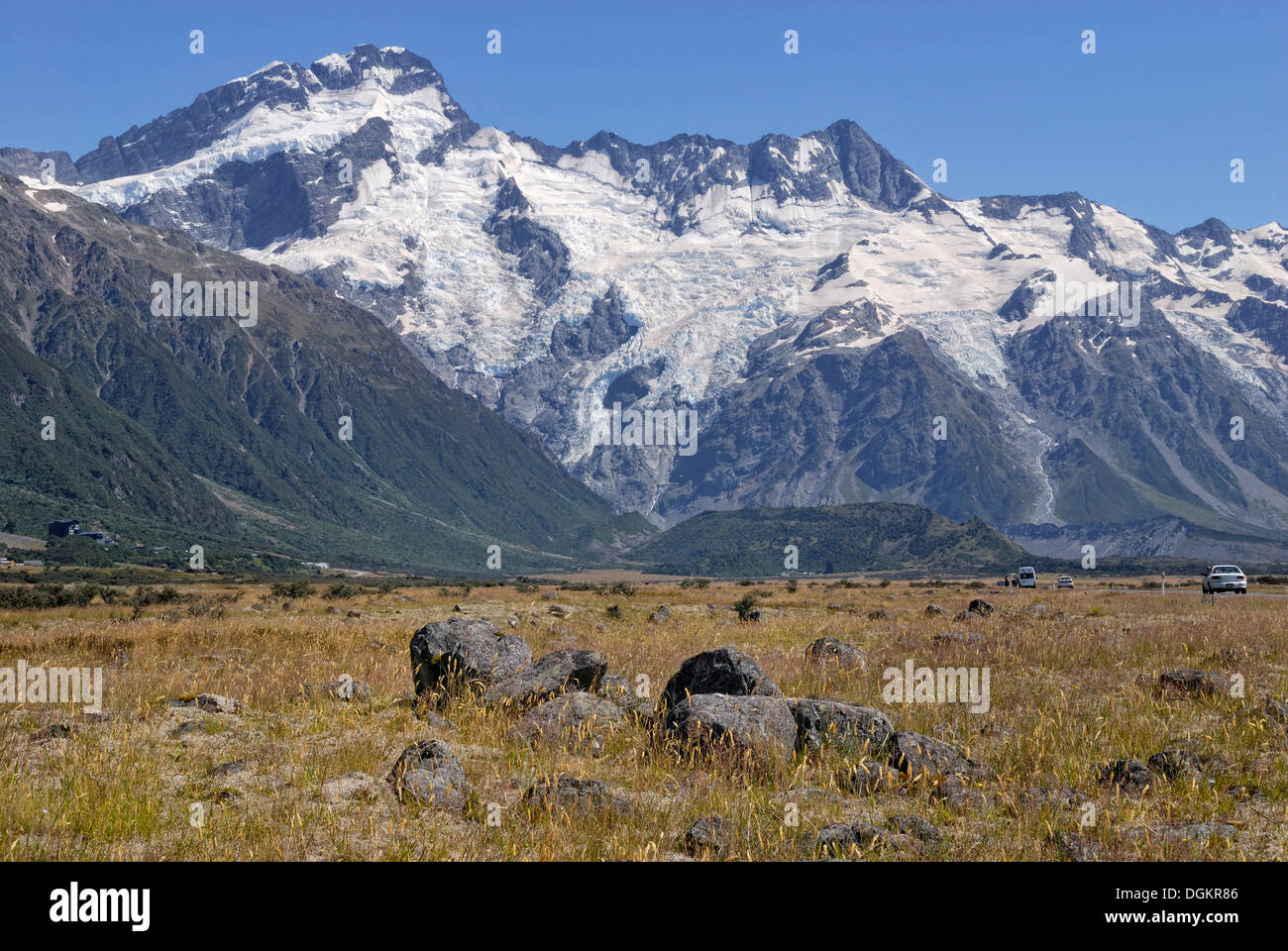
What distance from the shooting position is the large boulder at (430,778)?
1141cm

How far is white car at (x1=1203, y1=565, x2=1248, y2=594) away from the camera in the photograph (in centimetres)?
6619

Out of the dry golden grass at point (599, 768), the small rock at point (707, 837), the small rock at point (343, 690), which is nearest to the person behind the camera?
the small rock at point (707, 837)

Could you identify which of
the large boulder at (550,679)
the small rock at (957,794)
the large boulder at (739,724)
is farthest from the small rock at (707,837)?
the large boulder at (550,679)

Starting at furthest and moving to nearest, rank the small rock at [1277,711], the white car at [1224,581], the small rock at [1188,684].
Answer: the white car at [1224,581], the small rock at [1188,684], the small rock at [1277,711]

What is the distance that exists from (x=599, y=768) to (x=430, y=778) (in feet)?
8.86

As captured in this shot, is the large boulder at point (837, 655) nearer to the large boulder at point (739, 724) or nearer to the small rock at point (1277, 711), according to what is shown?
the small rock at point (1277, 711)

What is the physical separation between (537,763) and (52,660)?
1883cm

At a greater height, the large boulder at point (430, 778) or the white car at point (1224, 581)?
the large boulder at point (430, 778)

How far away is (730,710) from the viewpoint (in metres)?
13.9

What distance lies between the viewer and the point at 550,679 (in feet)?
58.0

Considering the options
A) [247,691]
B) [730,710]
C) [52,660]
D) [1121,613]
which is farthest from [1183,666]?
[52,660]

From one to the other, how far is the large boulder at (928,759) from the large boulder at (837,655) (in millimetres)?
9284

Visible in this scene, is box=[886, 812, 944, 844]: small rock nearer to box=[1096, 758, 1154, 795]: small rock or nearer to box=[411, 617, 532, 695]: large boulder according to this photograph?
box=[1096, 758, 1154, 795]: small rock
